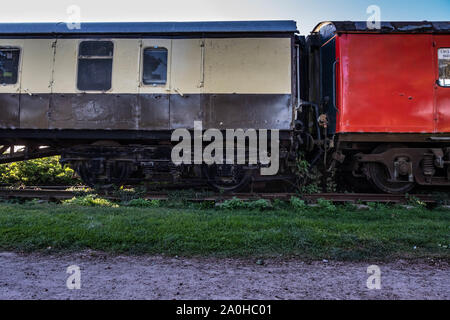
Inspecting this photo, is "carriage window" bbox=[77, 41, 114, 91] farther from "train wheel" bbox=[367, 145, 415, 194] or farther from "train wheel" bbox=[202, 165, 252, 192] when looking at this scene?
"train wheel" bbox=[367, 145, 415, 194]

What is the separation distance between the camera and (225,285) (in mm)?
2883

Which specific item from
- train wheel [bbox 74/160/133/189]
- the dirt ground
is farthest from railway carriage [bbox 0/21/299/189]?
the dirt ground

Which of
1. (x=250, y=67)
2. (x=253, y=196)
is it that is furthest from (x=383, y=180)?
(x=250, y=67)

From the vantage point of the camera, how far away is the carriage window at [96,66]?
693 centimetres

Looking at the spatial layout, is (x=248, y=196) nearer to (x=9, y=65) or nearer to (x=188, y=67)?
(x=188, y=67)

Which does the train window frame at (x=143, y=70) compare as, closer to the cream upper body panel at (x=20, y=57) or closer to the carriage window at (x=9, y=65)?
the cream upper body panel at (x=20, y=57)

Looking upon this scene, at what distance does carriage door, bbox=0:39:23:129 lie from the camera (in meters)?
6.98

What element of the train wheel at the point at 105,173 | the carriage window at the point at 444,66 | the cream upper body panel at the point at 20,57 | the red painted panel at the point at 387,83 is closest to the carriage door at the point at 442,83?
the carriage window at the point at 444,66

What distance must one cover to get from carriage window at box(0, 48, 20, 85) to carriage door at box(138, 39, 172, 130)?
9.51 feet

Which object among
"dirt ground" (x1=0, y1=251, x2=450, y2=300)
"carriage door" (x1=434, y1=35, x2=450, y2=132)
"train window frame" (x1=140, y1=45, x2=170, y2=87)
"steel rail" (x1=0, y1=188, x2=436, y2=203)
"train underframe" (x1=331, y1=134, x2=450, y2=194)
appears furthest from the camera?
"train window frame" (x1=140, y1=45, x2=170, y2=87)

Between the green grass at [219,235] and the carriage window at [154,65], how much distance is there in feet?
10.2

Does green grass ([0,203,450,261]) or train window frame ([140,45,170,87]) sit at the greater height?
train window frame ([140,45,170,87])

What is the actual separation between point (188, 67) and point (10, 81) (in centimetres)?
407
